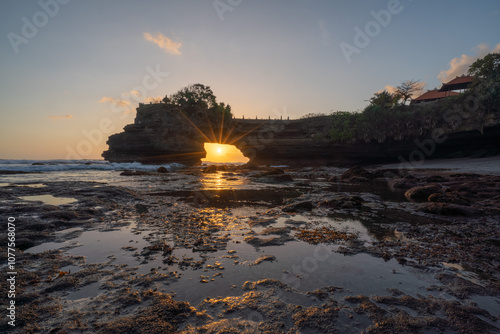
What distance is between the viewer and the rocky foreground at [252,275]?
6.24ft

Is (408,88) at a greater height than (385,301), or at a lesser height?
greater

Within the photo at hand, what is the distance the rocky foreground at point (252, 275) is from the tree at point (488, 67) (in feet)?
84.7

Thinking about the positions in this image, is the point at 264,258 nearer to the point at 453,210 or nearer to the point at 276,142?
the point at 453,210

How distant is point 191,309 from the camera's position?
6.75 feet

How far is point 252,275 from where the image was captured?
272 cm

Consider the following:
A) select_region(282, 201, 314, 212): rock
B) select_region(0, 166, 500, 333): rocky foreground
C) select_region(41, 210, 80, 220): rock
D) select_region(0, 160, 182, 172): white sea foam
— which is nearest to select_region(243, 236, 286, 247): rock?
select_region(0, 166, 500, 333): rocky foreground

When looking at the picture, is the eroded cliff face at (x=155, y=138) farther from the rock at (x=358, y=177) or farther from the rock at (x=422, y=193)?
the rock at (x=422, y=193)

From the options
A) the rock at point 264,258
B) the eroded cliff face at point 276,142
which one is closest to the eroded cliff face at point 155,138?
the eroded cliff face at point 276,142

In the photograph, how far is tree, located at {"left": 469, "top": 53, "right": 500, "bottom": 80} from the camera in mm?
21359

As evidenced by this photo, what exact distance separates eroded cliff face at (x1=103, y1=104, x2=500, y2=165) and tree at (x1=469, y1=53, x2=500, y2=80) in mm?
4649

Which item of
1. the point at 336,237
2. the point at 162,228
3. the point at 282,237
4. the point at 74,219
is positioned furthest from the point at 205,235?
the point at 74,219

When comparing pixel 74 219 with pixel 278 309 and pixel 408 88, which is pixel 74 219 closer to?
pixel 278 309

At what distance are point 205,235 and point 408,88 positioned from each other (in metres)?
43.8

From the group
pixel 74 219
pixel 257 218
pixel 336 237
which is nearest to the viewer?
pixel 336 237
